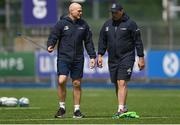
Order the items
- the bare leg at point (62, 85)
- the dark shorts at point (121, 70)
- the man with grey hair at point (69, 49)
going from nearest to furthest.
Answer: the bare leg at point (62, 85) < the man with grey hair at point (69, 49) < the dark shorts at point (121, 70)

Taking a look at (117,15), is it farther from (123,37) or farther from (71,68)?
(71,68)

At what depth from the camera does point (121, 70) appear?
1791cm

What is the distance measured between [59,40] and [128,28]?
142 centimetres

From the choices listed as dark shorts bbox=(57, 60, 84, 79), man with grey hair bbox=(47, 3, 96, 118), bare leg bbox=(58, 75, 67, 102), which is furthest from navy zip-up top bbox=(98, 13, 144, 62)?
bare leg bbox=(58, 75, 67, 102)

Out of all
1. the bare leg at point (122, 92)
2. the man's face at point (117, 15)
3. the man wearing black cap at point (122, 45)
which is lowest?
the bare leg at point (122, 92)

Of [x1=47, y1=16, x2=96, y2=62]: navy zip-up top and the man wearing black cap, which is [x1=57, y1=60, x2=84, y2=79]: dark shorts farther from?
the man wearing black cap

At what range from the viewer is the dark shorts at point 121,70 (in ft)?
58.6

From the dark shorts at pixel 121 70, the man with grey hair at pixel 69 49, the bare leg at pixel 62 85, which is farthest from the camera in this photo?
the dark shorts at pixel 121 70

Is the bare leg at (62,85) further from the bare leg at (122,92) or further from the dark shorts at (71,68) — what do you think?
the bare leg at (122,92)

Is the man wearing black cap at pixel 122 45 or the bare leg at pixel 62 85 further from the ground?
the man wearing black cap at pixel 122 45

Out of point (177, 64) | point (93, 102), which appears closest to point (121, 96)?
point (93, 102)

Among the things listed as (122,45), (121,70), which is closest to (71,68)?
(121,70)

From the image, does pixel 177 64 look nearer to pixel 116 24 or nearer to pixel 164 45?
pixel 164 45

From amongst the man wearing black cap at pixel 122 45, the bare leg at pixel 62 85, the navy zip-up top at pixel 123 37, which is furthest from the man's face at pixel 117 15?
the bare leg at pixel 62 85
